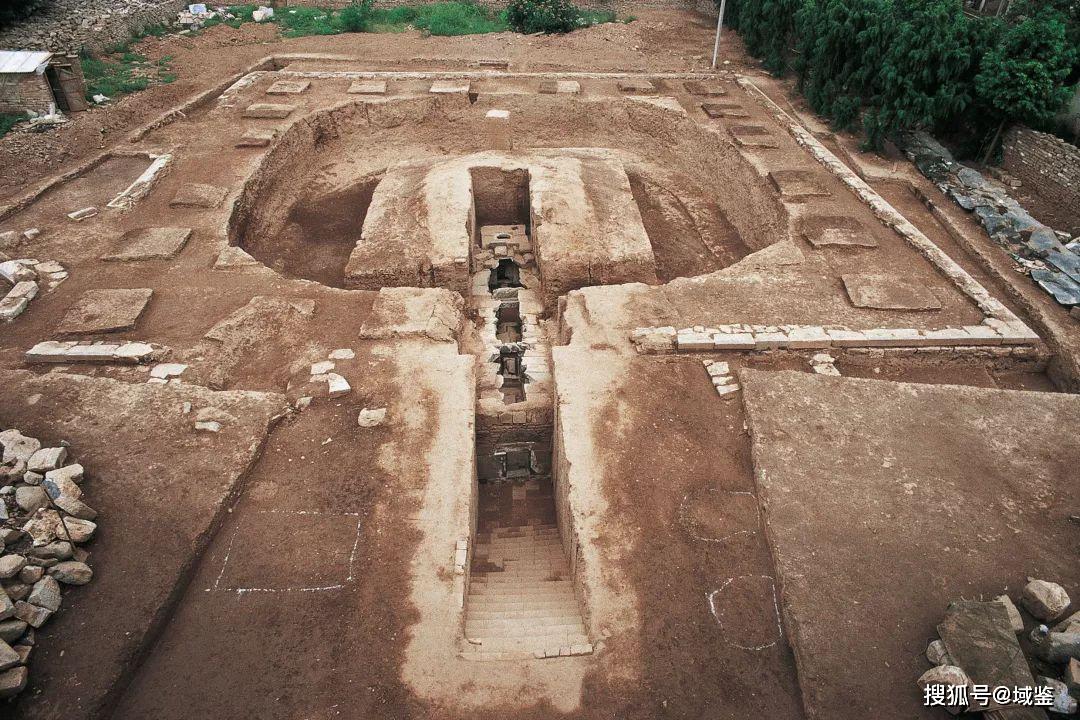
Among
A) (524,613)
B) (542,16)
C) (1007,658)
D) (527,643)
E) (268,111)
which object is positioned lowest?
(524,613)

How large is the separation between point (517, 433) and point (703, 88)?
10.1 metres

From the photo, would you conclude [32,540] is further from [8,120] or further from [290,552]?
[8,120]

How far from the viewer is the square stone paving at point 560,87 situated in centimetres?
1266

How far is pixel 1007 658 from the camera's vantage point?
335cm

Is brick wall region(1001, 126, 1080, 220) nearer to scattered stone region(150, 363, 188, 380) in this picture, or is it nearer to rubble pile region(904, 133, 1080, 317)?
rubble pile region(904, 133, 1080, 317)

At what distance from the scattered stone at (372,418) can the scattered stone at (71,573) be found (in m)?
2.06

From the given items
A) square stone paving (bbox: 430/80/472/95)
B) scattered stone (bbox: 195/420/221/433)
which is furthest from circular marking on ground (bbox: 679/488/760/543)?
square stone paving (bbox: 430/80/472/95)

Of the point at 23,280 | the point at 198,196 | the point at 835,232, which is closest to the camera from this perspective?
the point at 23,280

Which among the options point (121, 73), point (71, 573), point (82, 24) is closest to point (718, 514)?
point (71, 573)

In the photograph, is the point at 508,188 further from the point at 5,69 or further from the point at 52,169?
the point at 5,69

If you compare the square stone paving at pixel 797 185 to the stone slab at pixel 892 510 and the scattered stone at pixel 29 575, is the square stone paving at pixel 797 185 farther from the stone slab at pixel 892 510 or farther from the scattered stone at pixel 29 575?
the scattered stone at pixel 29 575

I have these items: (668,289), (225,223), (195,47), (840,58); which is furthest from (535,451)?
(195,47)

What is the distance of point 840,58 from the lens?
11109 millimetres

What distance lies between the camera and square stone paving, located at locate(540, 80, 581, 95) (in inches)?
498
